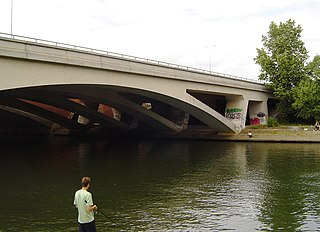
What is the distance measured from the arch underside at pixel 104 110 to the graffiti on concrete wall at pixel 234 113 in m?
2.36

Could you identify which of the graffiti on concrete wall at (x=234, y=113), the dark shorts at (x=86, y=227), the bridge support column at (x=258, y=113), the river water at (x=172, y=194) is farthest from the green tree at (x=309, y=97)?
the dark shorts at (x=86, y=227)

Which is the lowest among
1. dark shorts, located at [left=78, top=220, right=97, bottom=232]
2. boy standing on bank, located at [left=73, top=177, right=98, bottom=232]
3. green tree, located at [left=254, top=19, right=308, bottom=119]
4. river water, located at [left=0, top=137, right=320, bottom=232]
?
river water, located at [left=0, top=137, right=320, bottom=232]

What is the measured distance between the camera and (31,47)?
20172mm

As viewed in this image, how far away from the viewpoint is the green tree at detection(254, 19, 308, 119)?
44.5 meters

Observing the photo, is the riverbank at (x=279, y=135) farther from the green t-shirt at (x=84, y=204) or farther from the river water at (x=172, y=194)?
the green t-shirt at (x=84, y=204)

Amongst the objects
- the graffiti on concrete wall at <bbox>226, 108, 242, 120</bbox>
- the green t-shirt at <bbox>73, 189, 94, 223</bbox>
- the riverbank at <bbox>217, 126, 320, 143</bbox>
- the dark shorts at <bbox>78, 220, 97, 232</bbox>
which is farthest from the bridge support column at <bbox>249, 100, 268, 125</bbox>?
the green t-shirt at <bbox>73, 189, 94, 223</bbox>

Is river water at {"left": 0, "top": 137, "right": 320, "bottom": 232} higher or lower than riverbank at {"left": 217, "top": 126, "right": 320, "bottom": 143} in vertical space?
lower

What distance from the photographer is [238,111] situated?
4328cm

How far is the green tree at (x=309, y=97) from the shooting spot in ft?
138

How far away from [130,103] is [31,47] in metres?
16.2

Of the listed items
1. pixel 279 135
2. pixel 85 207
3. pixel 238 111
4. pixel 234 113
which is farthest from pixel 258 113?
pixel 85 207

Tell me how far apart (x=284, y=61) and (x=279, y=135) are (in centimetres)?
1108

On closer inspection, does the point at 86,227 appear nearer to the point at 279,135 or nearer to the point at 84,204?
the point at 84,204

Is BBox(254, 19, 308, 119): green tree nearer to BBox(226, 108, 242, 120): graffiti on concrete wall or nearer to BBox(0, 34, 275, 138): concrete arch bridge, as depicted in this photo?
BBox(0, 34, 275, 138): concrete arch bridge
